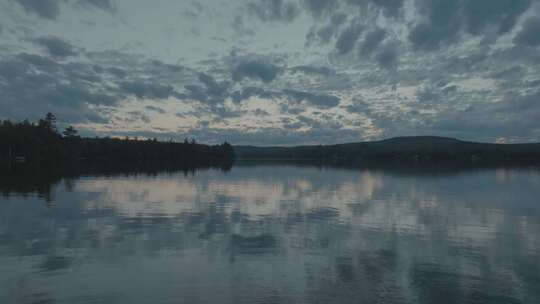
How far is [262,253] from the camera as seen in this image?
56.4ft

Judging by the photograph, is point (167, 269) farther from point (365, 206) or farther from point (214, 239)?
point (365, 206)

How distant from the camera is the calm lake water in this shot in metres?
12.5

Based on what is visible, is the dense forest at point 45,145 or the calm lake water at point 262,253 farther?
the dense forest at point 45,145

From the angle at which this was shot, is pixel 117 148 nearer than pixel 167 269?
No

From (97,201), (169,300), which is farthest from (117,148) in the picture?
(169,300)

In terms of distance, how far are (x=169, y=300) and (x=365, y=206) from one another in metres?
23.1

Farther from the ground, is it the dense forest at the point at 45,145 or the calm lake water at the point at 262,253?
the dense forest at the point at 45,145

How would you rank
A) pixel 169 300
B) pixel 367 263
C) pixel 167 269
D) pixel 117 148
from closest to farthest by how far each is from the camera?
pixel 169 300 → pixel 167 269 → pixel 367 263 → pixel 117 148

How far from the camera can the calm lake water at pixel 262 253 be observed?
12484 mm

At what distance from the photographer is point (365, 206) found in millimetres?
32469

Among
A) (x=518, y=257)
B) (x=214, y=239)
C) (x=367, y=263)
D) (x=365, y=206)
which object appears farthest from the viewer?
(x=365, y=206)

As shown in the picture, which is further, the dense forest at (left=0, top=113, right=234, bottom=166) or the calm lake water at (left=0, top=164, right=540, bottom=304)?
the dense forest at (left=0, top=113, right=234, bottom=166)

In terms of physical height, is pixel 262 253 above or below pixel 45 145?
below

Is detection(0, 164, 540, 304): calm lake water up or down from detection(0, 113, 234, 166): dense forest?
down
